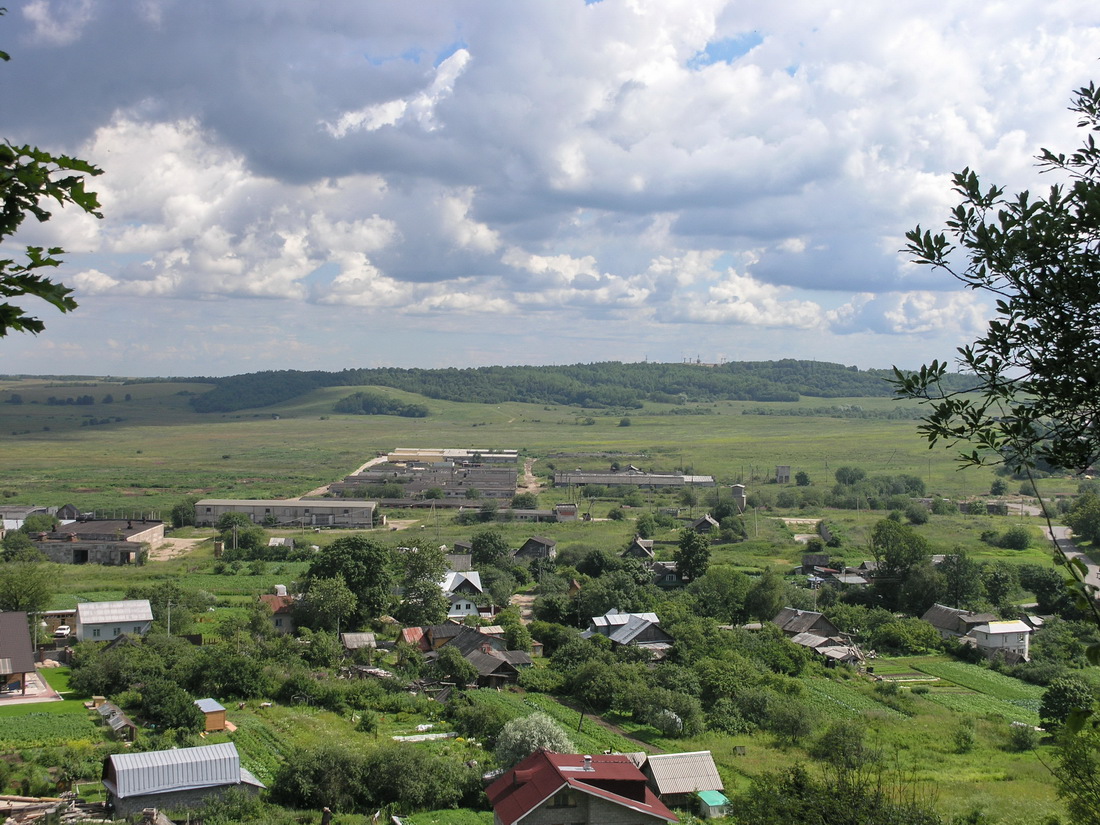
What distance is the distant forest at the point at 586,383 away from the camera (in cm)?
16275

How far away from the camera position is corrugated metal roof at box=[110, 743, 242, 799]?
14773 millimetres

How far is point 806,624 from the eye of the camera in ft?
94.6

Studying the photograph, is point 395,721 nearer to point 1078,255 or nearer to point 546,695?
point 546,695

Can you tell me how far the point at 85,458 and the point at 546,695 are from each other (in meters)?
74.2

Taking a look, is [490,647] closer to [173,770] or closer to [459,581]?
[459,581]

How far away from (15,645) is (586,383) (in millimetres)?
156554

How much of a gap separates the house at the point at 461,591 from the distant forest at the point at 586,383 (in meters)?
124

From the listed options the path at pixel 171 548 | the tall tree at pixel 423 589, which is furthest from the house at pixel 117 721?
the path at pixel 171 548

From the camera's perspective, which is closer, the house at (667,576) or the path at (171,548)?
the house at (667,576)

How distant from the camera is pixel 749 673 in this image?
75.7 ft

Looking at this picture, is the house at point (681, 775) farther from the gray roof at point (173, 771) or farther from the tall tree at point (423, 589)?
the tall tree at point (423, 589)

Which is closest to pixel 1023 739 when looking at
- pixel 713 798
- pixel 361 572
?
pixel 713 798

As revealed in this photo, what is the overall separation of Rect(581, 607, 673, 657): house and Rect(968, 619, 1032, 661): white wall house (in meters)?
9.15

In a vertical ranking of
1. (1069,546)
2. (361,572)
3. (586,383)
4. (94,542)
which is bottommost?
(1069,546)
